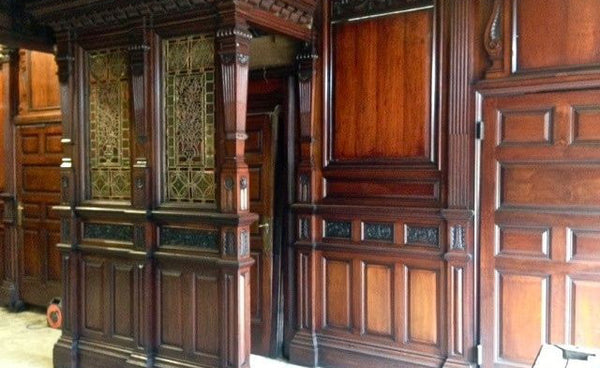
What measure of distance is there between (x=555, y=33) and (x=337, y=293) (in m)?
2.17

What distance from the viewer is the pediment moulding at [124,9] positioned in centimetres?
336

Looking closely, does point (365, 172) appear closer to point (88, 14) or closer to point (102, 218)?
point (102, 218)

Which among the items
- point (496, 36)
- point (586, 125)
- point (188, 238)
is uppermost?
→ point (496, 36)

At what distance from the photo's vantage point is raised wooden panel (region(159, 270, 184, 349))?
3.59 metres

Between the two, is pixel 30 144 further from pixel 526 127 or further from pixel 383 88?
pixel 526 127

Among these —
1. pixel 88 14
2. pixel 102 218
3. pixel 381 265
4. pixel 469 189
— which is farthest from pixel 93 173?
pixel 469 189

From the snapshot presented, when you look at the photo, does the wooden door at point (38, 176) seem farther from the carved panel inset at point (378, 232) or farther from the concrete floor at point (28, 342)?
the carved panel inset at point (378, 232)

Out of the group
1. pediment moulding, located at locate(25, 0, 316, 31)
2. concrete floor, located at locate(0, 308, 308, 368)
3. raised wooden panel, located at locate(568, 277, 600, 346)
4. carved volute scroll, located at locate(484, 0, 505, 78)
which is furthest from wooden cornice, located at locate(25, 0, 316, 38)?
concrete floor, located at locate(0, 308, 308, 368)

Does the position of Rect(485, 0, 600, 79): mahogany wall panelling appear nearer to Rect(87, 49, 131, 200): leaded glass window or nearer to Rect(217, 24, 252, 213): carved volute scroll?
Rect(217, 24, 252, 213): carved volute scroll

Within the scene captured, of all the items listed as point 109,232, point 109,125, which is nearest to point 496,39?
point 109,125

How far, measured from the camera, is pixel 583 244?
3119mm

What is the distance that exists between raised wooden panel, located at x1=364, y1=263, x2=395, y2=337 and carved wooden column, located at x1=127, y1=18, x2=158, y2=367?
1438 millimetres

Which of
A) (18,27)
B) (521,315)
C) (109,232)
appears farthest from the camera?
(18,27)

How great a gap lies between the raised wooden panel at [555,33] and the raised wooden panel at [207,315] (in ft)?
7.43
